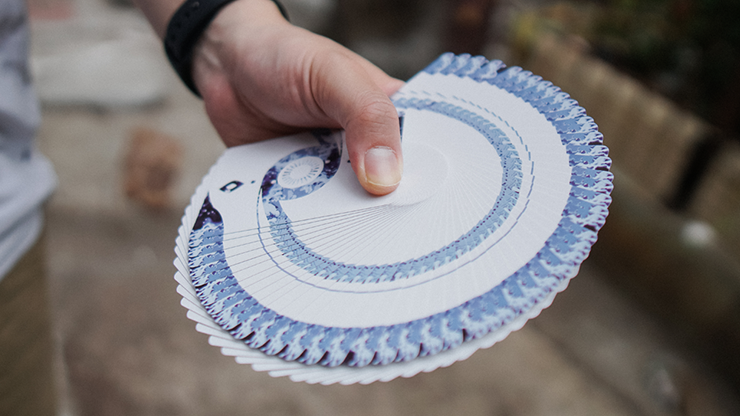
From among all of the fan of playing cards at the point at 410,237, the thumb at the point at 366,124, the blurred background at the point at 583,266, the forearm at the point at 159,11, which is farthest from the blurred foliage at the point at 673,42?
the forearm at the point at 159,11

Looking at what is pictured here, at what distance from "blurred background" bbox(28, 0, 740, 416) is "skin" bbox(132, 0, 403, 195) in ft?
3.13

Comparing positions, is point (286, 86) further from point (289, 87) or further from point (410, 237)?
point (410, 237)

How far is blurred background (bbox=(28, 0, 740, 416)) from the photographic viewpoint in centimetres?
147

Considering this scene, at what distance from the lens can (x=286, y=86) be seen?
2.31 feet

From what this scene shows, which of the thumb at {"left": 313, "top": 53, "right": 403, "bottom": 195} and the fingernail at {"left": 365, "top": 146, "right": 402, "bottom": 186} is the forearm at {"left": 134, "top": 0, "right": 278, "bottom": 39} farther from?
the fingernail at {"left": 365, "top": 146, "right": 402, "bottom": 186}

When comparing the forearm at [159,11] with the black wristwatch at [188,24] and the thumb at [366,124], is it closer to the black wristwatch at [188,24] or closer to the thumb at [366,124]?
the black wristwatch at [188,24]

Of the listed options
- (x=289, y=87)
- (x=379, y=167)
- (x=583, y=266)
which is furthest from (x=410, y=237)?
(x=583, y=266)

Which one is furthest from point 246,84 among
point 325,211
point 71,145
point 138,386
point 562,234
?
point 71,145

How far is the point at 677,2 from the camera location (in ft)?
5.82

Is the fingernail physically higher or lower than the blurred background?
higher

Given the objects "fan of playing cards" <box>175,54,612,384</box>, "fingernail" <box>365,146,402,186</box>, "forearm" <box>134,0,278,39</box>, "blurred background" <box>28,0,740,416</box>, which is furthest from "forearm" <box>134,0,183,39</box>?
"blurred background" <box>28,0,740,416</box>

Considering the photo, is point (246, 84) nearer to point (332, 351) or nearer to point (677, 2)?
point (332, 351)

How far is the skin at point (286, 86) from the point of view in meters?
0.59

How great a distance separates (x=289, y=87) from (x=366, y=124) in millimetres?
174
